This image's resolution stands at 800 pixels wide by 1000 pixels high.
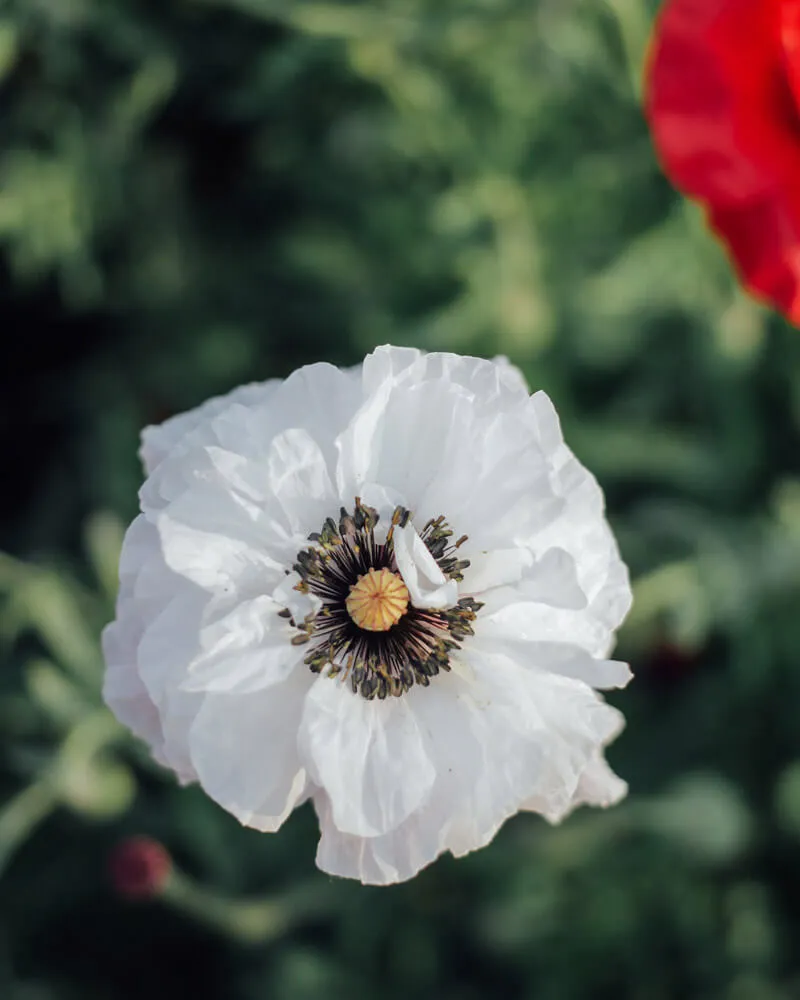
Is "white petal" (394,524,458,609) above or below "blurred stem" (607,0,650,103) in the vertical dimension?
below

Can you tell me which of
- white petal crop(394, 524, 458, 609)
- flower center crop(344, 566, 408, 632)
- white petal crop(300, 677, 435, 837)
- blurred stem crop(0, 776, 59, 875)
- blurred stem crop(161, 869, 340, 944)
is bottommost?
blurred stem crop(161, 869, 340, 944)

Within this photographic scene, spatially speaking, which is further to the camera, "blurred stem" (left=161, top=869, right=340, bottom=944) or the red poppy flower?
"blurred stem" (left=161, top=869, right=340, bottom=944)

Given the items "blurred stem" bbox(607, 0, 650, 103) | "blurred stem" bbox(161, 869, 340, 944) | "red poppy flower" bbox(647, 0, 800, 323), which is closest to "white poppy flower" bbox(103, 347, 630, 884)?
"red poppy flower" bbox(647, 0, 800, 323)

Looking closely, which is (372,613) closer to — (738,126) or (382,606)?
(382,606)

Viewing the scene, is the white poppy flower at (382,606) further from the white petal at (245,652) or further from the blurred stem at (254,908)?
the blurred stem at (254,908)

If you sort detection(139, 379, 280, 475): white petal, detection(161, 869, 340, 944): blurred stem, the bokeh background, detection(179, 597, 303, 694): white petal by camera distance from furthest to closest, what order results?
the bokeh background, detection(161, 869, 340, 944): blurred stem, detection(139, 379, 280, 475): white petal, detection(179, 597, 303, 694): white petal

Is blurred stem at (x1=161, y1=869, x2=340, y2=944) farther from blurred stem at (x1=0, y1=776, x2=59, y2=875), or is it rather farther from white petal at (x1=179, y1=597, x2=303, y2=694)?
white petal at (x1=179, y1=597, x2=303, y2=694)

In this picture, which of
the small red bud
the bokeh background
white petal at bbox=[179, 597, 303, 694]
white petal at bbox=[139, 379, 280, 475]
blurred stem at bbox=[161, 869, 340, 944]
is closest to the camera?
white petal at bbox=[179, 597, 303, 694]
